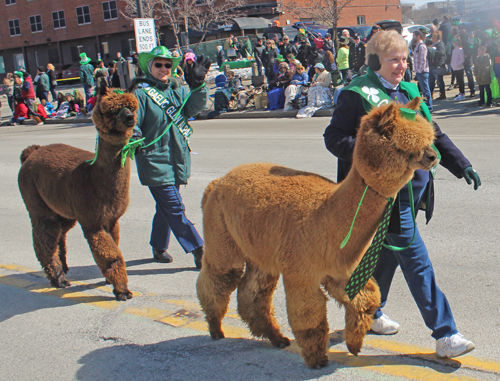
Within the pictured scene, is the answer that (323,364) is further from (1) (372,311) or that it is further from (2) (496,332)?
(2) (496,332)

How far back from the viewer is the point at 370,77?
3.21m

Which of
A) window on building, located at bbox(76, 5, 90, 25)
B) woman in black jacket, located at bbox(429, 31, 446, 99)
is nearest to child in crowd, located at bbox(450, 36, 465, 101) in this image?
woman in black jacket, located at bbox(429, 31, 446, 99)

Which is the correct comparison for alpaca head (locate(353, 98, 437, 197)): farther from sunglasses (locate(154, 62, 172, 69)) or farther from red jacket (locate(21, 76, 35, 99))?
red jacket (locate(21, 76, 35, 99))

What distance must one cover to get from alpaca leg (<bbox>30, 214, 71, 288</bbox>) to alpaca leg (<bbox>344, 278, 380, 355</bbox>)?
2.95m

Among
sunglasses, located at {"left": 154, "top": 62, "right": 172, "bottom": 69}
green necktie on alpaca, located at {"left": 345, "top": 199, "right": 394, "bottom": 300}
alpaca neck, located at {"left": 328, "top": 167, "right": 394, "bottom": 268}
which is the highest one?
sunglasses, located at {"left": 154, "top": 62, "right": 172, "bottom": 69}

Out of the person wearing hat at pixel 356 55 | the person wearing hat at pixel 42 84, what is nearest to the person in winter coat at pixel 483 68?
the person wearing hat at pixel 356 55

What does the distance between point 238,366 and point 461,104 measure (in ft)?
43.6

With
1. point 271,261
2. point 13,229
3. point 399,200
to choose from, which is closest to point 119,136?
point 271,261

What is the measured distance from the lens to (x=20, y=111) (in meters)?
22.5

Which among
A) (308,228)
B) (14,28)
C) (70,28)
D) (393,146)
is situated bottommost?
(308,228)

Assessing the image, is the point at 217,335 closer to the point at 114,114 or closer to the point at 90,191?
the point at 90,191

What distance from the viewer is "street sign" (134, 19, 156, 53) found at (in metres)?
16.5

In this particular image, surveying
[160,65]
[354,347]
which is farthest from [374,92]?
[160,65]

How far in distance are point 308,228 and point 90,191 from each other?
7.60 feet
